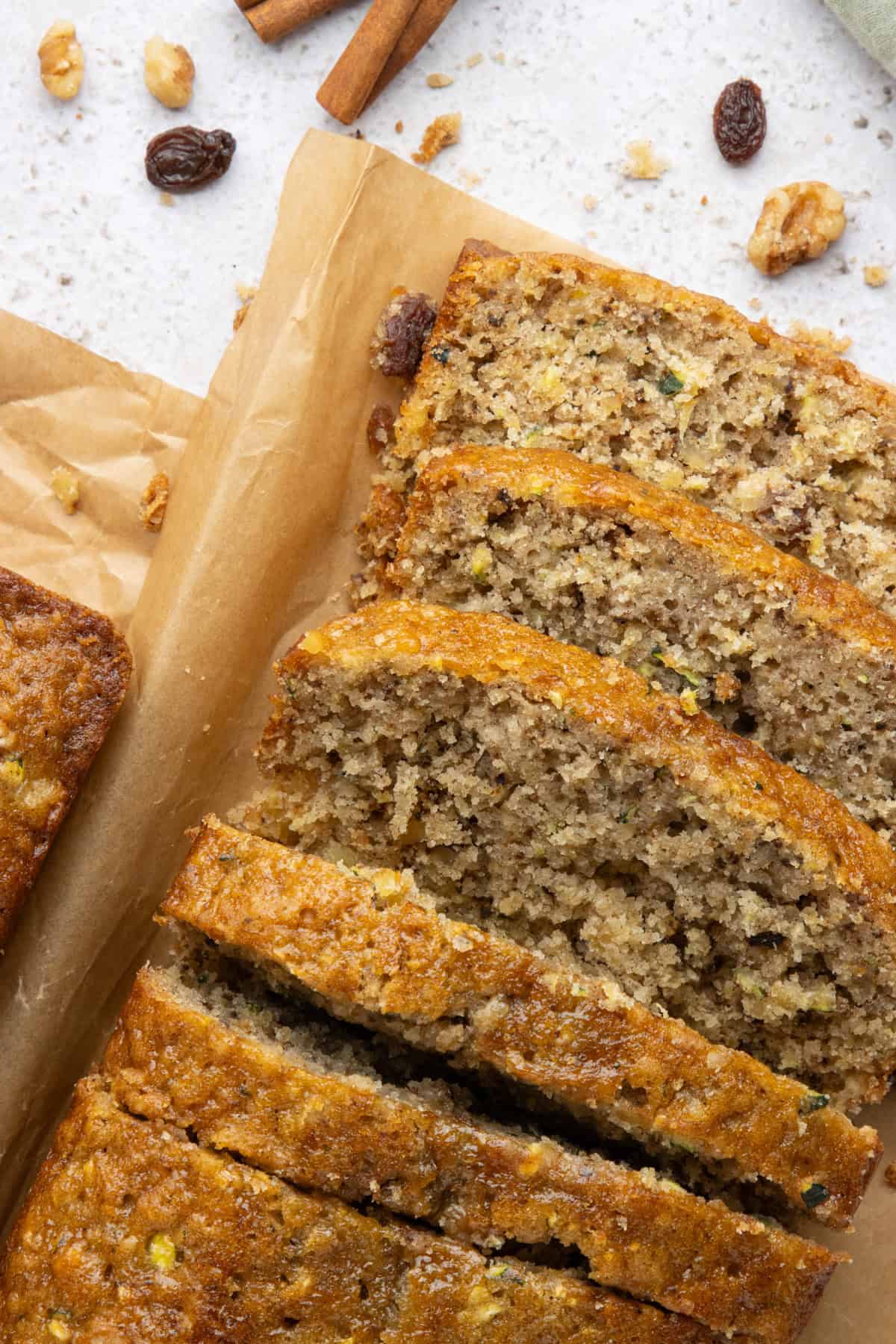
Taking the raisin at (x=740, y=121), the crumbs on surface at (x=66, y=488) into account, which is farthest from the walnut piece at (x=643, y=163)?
the crumbs on surface at (x=66, y=488)

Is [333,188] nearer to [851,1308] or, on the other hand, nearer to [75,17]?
[75,17]

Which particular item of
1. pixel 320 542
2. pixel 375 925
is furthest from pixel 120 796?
pixel 375 925

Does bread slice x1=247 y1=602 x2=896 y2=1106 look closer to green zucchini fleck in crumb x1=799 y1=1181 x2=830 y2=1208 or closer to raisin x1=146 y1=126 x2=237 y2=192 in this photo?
green zucchini fleck in crumb x1=799 y1=1181 x2=830 y2=1208

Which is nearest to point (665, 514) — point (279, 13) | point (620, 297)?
point (620, 297)

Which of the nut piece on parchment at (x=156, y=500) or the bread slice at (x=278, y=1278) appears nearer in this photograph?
the bread slice at (x=278, y=1278)

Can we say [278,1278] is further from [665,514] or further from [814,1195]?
[665,514]

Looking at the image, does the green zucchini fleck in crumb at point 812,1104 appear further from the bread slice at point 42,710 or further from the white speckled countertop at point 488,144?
the white speckled countertop at point 488,144

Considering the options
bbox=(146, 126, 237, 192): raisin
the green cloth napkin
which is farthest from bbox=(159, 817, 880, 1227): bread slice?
the green cloth napkin
